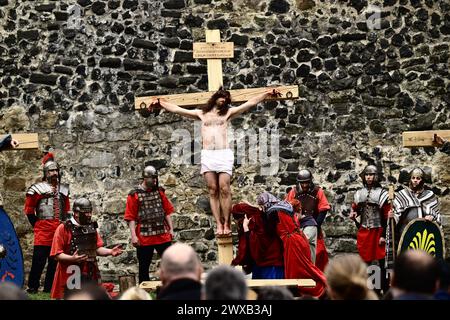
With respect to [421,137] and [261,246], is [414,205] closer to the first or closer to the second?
[421,137]

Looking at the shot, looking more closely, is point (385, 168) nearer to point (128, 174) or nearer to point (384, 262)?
point (384, 262)

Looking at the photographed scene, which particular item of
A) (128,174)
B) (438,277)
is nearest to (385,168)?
(128,174)

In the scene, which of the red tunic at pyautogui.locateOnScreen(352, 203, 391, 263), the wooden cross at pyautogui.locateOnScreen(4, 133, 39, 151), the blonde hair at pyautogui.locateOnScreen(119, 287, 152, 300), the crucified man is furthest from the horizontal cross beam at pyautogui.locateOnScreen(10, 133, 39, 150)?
the blonde hair at pyautogui.locateOnScreen(119, 287, 152, 300)

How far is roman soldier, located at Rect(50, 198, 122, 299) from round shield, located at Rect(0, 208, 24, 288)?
1.71ft

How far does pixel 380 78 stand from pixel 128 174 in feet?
11.3

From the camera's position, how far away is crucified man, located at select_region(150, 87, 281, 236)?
11.8 m

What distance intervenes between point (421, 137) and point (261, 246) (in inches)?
92.7

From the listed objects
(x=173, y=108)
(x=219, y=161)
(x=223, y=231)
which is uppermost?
(x=173, y=108)

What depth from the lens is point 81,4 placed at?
15539 mm

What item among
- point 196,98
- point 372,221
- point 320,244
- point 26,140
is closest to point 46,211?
point 26,140

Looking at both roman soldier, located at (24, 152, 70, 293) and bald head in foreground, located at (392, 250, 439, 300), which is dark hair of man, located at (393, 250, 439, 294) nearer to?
bald head in foreground, located at (392, 250, 439, 300)

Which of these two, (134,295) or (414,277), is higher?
(414,277)

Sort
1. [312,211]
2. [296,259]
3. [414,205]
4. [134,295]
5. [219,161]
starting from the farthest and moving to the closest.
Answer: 1. [312,211]
2. [414,205]
3. [219,161]
4. [296,259]
5. [134,295]

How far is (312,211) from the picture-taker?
13625 millimetres
